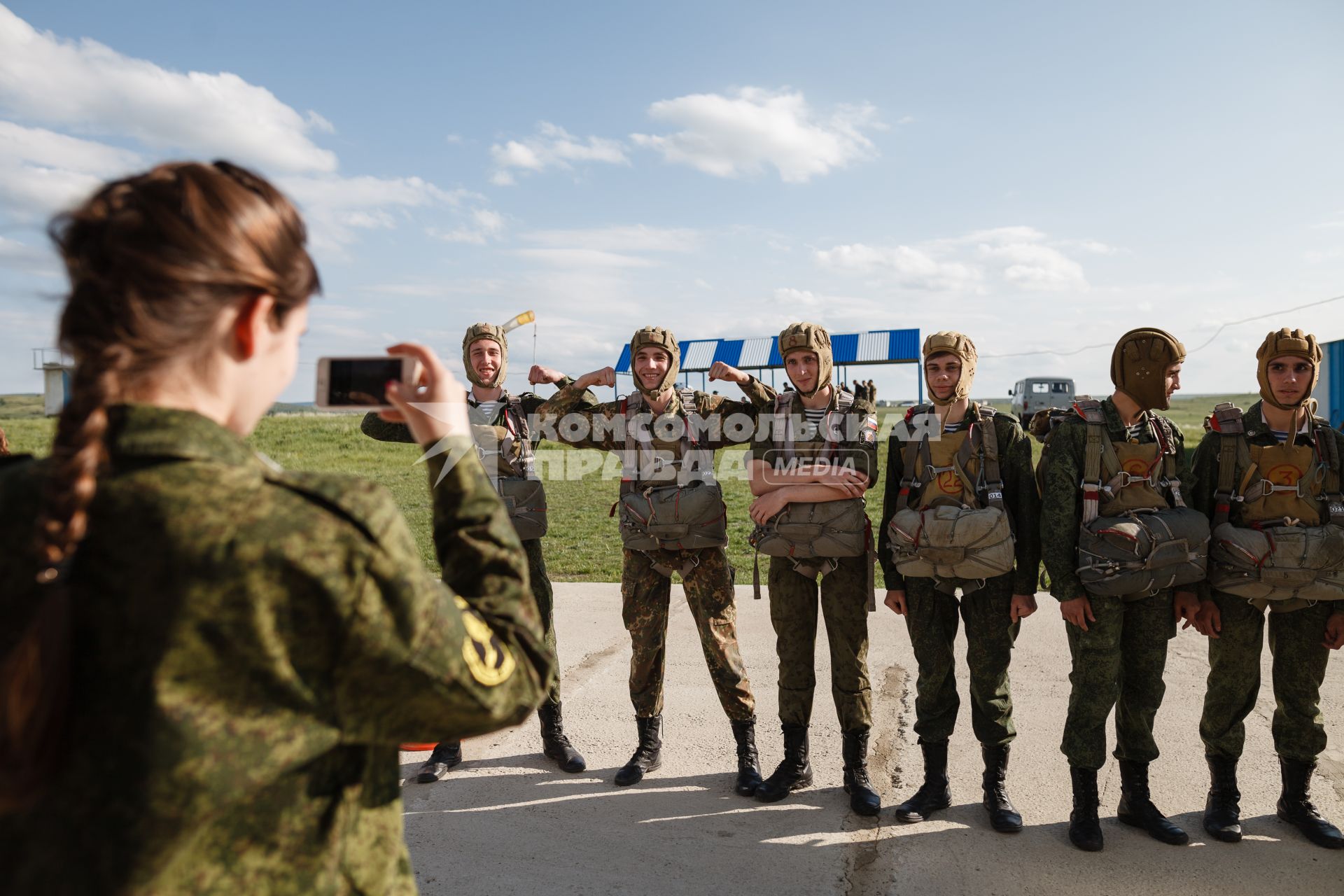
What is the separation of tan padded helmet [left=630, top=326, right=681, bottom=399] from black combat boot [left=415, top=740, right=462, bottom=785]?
7.16 ft

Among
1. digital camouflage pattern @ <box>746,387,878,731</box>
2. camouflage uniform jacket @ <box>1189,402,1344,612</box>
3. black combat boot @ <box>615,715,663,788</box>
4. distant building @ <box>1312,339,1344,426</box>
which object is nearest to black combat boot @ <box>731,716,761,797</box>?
digital camouflage pattern @ <box>746,387,878,731</box>

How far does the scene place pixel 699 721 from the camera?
203 inches

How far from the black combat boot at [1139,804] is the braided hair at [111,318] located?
422 centimetres

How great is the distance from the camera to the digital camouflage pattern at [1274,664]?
396 cm

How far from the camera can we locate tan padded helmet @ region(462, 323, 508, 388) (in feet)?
17.3

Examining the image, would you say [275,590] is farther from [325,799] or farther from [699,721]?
[699,721]

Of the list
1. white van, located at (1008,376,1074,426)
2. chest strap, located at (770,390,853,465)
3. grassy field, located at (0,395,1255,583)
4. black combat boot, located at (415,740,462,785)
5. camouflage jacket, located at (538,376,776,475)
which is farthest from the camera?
white van, located at (1008,376,1074,426)

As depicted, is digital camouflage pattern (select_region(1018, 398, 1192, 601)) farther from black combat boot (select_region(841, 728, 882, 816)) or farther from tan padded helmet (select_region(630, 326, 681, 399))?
tan padded helmet (select_region(630, 326, 681, 399))

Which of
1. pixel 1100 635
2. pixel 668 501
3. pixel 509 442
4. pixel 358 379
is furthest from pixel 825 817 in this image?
pixel 358 379

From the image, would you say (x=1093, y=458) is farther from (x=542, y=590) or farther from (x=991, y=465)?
(x=542, y=590)

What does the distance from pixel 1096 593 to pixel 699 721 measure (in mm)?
2389

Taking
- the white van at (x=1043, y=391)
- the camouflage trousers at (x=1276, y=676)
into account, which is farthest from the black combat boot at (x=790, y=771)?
the white van at (x=1043, y=391)

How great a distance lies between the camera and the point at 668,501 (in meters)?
4.66

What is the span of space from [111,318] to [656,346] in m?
3.94
